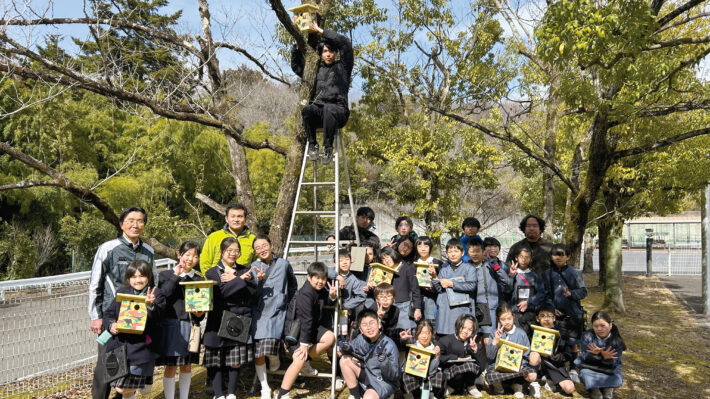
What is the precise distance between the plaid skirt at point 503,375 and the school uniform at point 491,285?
0.45 meters

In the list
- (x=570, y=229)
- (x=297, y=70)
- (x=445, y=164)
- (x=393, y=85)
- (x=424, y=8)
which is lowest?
(x=570, y=229)

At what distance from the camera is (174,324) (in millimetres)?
4445

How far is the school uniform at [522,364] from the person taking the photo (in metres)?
5.09

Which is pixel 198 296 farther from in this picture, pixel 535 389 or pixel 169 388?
pixel 535 389

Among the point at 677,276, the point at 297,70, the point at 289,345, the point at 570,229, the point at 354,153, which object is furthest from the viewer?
the point at 677,276

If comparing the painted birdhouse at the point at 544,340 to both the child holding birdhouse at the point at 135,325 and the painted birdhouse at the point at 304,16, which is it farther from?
the painted birdhouse at the point at 304,16

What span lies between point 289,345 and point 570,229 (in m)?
4.40

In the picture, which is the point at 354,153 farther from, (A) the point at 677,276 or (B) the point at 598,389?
(A) the point at 677,276

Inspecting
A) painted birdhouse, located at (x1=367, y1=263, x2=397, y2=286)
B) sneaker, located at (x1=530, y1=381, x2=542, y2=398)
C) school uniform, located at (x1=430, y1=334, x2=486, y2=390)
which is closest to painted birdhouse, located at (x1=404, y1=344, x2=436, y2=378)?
school uniform, located at (x1=430, y1=334, x2=486, y2=390)

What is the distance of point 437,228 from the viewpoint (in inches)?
479

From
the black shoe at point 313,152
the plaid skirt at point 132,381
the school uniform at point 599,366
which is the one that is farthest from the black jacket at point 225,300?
the school uniform at point 599,366

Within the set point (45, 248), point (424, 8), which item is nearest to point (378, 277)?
point (424, 8)

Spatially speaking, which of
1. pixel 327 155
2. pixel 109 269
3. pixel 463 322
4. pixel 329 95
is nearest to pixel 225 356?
pixel 109 269

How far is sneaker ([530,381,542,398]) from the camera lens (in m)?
5.13
